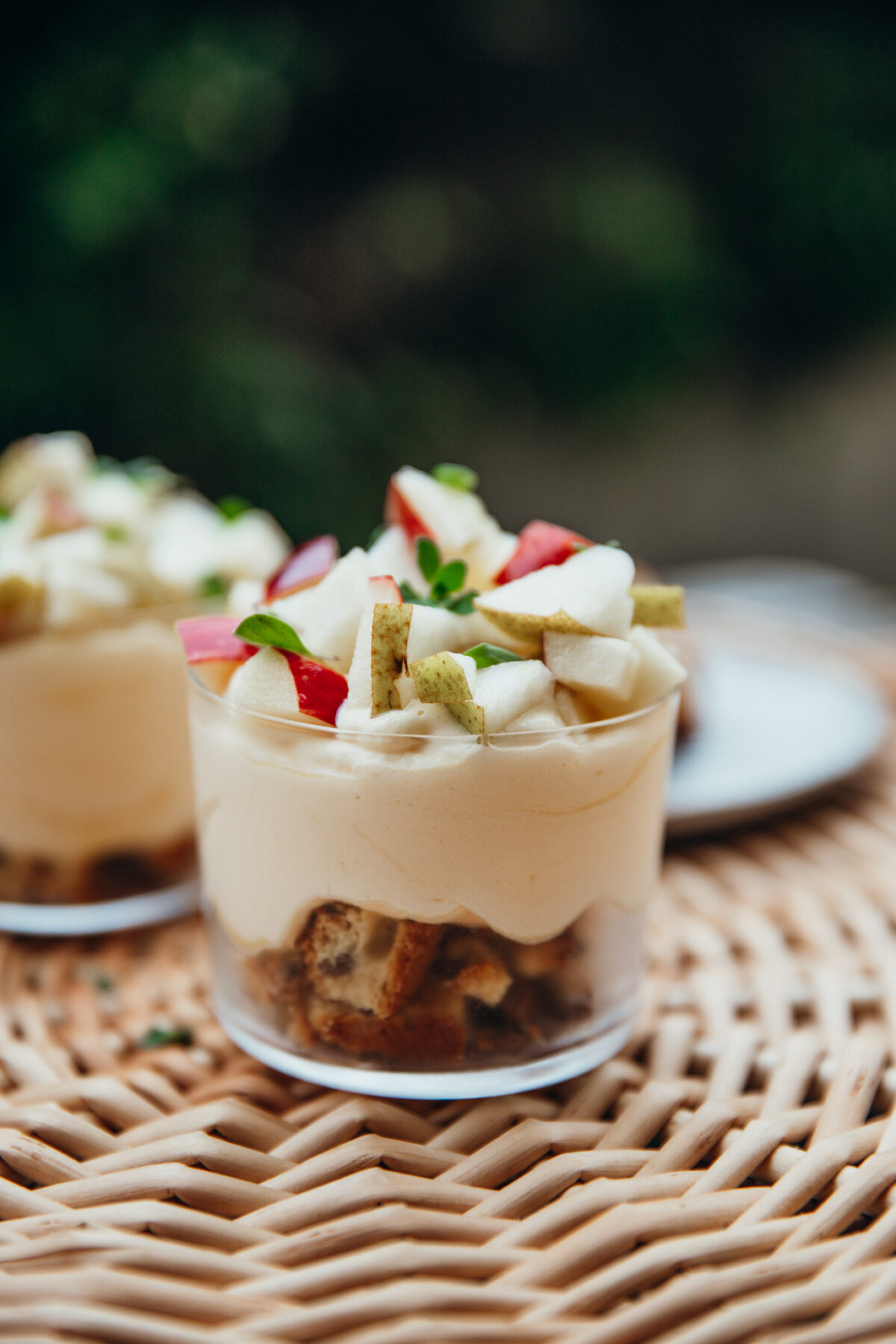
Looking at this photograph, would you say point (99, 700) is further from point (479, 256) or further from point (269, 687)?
point (479, 256)

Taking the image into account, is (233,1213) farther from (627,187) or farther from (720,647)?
(627,187)

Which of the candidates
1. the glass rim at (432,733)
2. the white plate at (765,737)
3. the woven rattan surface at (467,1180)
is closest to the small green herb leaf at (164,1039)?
the woven rattan surface at (467,1180)

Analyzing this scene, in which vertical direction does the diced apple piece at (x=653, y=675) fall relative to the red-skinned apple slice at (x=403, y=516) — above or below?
below

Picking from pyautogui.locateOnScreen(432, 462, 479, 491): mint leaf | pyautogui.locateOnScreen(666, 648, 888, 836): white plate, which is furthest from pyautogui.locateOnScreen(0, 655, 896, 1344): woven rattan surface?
pyautogui.locateOnScreen(432, 462, 479, 491): mint leaf

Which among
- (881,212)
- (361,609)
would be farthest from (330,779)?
(881,212)

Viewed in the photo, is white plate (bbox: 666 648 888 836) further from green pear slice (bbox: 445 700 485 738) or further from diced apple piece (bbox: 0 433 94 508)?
diced apple piece (bbox: 0 433 94 508)

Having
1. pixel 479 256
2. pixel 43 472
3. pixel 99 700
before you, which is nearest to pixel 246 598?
pixel 99 700

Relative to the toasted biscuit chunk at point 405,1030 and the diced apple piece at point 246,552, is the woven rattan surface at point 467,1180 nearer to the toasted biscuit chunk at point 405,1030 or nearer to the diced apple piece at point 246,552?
the toasted biscuit chunk at point 405,1030
